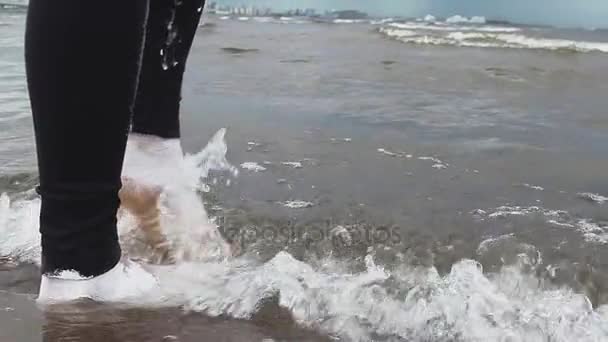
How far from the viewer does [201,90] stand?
5.14 metres

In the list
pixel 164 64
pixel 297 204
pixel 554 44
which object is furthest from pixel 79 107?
pixel 554 44

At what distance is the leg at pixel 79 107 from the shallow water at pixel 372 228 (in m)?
0.18

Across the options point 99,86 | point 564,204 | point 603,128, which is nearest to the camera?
point 99,86

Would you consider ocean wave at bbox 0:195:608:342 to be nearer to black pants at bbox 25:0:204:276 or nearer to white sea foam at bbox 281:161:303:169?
black pants at bbox 25:0:204:276

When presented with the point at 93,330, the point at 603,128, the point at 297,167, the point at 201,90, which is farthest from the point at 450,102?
the point at 93,330

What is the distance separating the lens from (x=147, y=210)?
4.84 ft

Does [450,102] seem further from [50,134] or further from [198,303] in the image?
[50,134]

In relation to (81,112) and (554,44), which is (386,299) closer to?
(81,112)

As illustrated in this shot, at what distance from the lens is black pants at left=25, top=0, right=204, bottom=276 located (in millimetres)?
888

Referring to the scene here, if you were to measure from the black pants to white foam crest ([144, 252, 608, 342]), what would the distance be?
0.94 feet

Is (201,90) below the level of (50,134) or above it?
below

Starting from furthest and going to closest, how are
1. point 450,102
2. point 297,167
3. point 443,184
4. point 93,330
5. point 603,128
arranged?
point 450,102 → point 603,128 → point 297,167 → point 443,184 → point 93,330

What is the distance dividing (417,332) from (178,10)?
2.44 feet

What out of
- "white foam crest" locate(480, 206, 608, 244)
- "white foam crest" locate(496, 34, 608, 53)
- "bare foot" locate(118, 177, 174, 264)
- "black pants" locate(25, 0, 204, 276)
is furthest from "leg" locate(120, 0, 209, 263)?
"white foam crest" locate(496, 34, 608, 53)
